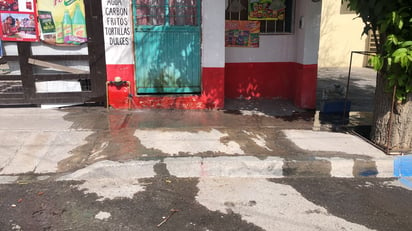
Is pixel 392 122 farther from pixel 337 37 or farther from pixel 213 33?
pixel 337 37

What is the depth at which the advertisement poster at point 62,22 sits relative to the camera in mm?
6961

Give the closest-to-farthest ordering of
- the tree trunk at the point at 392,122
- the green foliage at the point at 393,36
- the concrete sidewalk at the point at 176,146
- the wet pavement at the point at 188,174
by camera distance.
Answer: the wet pavement at the point at 188,174 → the green foliage at the point at 393,36 → the concrete sidewalk at the point at 176,146 → the tree trunk at the point at 392,122

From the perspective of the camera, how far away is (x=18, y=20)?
6914mm

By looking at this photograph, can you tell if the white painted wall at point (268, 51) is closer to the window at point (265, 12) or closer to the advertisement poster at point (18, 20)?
the window at point (265, 12)

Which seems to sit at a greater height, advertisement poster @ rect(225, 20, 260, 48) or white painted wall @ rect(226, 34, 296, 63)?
advertisement poster @ rect(225, 20, 260, 48)

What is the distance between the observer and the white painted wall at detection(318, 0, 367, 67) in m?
14.9

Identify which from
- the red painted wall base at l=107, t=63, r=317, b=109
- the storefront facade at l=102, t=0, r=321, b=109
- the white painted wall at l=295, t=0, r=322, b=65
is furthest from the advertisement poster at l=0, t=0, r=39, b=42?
the white painted wall at l=295, t=0, r=322, b=65

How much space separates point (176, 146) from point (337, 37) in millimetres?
11892

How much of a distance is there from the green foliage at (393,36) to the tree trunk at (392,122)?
0.17m

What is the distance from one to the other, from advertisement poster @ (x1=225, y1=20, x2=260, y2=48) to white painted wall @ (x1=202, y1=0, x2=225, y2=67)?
3.33 feet

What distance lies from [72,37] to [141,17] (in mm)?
1419

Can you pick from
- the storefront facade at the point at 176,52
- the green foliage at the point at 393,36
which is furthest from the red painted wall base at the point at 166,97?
the green foliage at the point at 393,36

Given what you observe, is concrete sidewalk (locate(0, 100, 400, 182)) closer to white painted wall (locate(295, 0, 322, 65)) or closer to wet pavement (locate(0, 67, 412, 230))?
wet pavement (locate(0, 67, 412, 230))

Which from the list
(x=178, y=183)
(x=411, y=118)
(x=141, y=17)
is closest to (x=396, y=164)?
(x=411, y=118)
